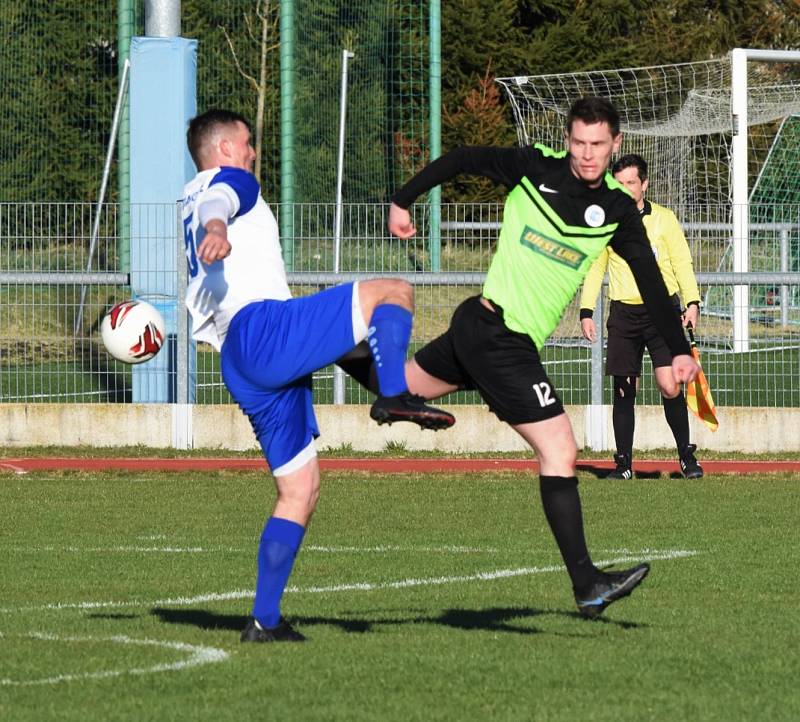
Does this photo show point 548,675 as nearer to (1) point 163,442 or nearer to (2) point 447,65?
(1) point 163,442

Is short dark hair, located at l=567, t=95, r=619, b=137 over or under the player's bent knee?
over

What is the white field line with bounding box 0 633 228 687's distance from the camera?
19.5 ft

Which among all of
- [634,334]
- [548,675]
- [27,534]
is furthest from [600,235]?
[634,334]

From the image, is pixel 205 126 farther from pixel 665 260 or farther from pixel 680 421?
pixel 680 421

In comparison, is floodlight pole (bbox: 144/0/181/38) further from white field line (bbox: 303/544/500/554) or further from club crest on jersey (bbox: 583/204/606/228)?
club crest on jersey (bbox: 583/204/606/228)

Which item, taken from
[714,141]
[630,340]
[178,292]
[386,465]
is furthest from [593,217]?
[714,141]

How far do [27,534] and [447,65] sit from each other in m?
36.1

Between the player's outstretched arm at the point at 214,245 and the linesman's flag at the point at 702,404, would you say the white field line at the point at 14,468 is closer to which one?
the linesman's flag at the point at 702,404

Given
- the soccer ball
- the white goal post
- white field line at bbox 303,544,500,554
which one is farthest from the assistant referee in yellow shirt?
the white goal post

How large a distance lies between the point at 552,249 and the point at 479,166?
50 centimetres

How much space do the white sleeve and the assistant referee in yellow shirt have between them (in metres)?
6.37

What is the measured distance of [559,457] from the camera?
7172 mm

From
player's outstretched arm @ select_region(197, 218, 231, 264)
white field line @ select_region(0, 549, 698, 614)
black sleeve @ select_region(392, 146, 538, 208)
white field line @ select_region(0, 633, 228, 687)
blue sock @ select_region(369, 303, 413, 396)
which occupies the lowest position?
white field line @ select_region(0, 549, 698, 614)

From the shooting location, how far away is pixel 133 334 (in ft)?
45.3
